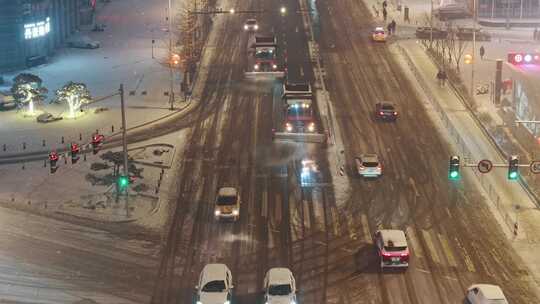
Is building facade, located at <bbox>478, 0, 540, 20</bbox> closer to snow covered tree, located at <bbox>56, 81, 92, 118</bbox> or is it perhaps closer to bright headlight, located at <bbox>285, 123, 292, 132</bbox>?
bright headlight, located at <bbox>285, 123, 292, 132</bbox>

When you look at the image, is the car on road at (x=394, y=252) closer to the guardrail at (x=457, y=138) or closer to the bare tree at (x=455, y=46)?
the guardrail at (x=457, y=138)

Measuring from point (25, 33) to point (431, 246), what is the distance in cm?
6323

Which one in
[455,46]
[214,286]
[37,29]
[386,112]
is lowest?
[214,286]

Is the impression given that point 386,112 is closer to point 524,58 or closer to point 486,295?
point 524,58

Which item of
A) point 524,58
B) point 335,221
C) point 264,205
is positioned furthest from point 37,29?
point 524,58

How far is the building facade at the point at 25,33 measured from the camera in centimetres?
9438

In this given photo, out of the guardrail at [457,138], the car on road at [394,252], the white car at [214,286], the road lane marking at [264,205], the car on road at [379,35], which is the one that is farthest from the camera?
the car on road at [379,35]

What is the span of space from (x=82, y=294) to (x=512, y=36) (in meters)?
78.5

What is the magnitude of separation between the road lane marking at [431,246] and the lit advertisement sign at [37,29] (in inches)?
2418

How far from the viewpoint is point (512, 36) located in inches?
4168

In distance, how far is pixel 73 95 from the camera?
2901 inches

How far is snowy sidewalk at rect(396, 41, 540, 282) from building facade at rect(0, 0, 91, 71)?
43554mm

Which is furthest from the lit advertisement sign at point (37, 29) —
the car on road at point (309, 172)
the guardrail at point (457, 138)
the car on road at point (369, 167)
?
the car on road at point (369, 167)

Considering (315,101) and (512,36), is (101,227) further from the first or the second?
(512,36)
